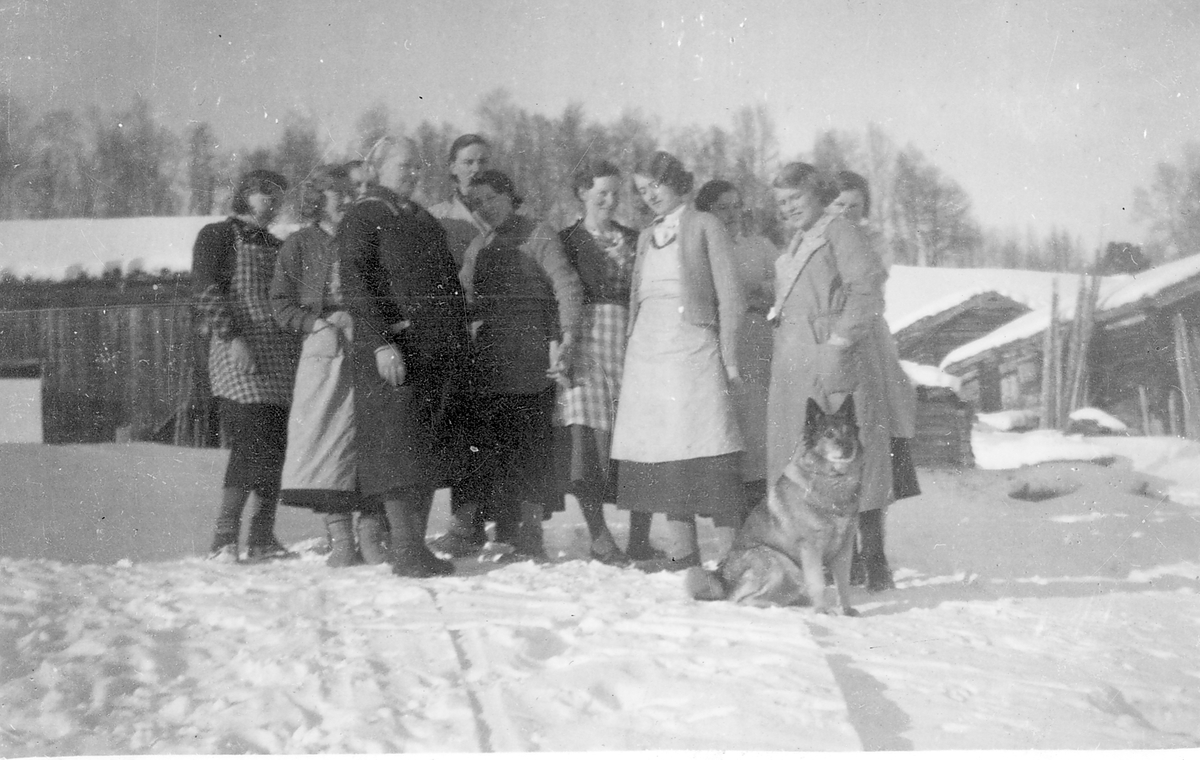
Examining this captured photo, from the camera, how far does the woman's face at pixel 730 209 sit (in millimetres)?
3189

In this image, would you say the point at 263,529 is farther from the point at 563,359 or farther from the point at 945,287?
the point at 945,287

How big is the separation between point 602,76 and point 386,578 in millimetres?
1811

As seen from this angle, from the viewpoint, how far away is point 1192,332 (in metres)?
3.35

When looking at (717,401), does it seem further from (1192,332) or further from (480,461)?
(1192,332)

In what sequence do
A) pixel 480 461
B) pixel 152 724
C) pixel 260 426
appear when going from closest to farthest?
pixel 152 724
pixel 260 426
pixel 480 461

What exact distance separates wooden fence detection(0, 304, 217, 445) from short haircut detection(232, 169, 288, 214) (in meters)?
0.39

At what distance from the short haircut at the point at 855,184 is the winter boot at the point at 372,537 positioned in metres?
1.90

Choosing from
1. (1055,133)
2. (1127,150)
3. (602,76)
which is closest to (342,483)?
(602,76)

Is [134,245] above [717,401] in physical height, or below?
above

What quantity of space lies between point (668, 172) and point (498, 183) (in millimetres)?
567

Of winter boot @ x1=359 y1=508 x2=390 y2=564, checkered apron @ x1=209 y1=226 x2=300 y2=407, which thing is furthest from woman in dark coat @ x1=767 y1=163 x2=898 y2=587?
checkered apron @ x1=209 y1=226 x2=300 y2=407

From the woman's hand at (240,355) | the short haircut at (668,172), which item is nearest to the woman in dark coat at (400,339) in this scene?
the woman's hand at (240,355)

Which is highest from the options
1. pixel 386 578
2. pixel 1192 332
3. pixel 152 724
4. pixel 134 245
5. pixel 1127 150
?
pixel 1127 150

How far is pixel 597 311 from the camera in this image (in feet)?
10.9
